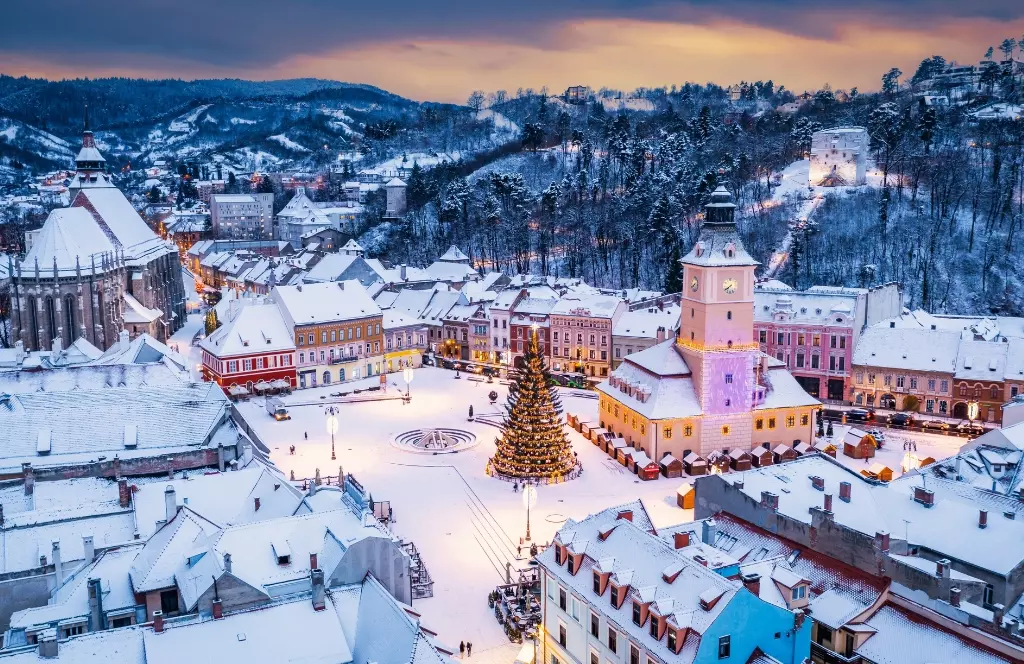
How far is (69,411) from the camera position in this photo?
112ft

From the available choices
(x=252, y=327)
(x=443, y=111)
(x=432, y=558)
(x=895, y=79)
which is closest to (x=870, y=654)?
(x=432, y=558)

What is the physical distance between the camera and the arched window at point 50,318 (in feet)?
214

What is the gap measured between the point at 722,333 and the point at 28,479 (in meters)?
33.5

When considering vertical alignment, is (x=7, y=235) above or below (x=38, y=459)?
above

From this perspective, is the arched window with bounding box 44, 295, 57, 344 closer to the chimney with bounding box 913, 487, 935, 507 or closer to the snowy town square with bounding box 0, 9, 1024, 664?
the snowy town square with bounding box 0, 9, 1024, 664

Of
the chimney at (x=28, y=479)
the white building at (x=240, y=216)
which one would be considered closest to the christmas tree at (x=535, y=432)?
the chimney at (x=28, y=479)

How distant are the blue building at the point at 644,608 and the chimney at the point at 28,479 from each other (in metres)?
17.5

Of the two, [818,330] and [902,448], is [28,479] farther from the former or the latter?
[818,330]

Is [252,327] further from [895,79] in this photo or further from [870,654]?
[895,79]

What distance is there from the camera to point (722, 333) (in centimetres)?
4675

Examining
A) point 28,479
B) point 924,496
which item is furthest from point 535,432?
point 28,479

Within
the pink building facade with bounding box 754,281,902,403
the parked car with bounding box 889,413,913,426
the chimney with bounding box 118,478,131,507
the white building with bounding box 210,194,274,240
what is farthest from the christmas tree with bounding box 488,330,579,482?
the white building with bounding box 210,194,274,240

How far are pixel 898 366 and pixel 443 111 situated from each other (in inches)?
5287

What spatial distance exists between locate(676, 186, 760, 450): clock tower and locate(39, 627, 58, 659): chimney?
3452cm
